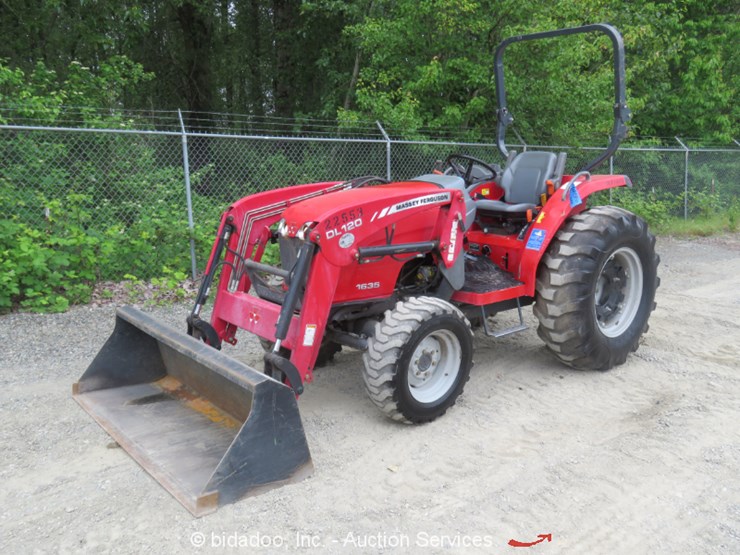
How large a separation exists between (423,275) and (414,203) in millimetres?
660

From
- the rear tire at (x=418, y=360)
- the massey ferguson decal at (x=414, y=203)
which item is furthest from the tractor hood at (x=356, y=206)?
the rear tire at (x=418, y=360)

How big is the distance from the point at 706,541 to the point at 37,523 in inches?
120

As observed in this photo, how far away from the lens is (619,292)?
517 cm

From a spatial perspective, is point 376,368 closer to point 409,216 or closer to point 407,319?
point 407,319

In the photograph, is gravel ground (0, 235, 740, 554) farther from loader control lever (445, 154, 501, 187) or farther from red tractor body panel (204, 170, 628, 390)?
loader control lever (445, 154, 501, 187)

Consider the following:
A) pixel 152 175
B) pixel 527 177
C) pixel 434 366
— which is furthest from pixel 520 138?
pixel 434 366

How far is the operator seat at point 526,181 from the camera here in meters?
5.00

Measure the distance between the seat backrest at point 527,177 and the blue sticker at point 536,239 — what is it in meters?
0.52

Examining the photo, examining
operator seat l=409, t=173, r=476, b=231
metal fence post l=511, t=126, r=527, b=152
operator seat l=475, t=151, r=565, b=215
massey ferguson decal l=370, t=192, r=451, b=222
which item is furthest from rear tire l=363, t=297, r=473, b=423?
metal fence post l=511, t=126, r=527, b=152

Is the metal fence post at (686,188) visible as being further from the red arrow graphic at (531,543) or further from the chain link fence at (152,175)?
the red arrow graphic at (531,543)

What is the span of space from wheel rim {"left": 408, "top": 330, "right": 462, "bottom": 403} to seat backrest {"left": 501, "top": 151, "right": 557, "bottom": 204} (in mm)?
1675

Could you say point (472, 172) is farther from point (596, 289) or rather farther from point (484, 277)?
point (596, 289)

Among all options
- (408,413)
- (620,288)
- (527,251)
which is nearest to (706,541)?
(408,413)

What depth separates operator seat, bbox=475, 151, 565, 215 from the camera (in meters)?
5.00
